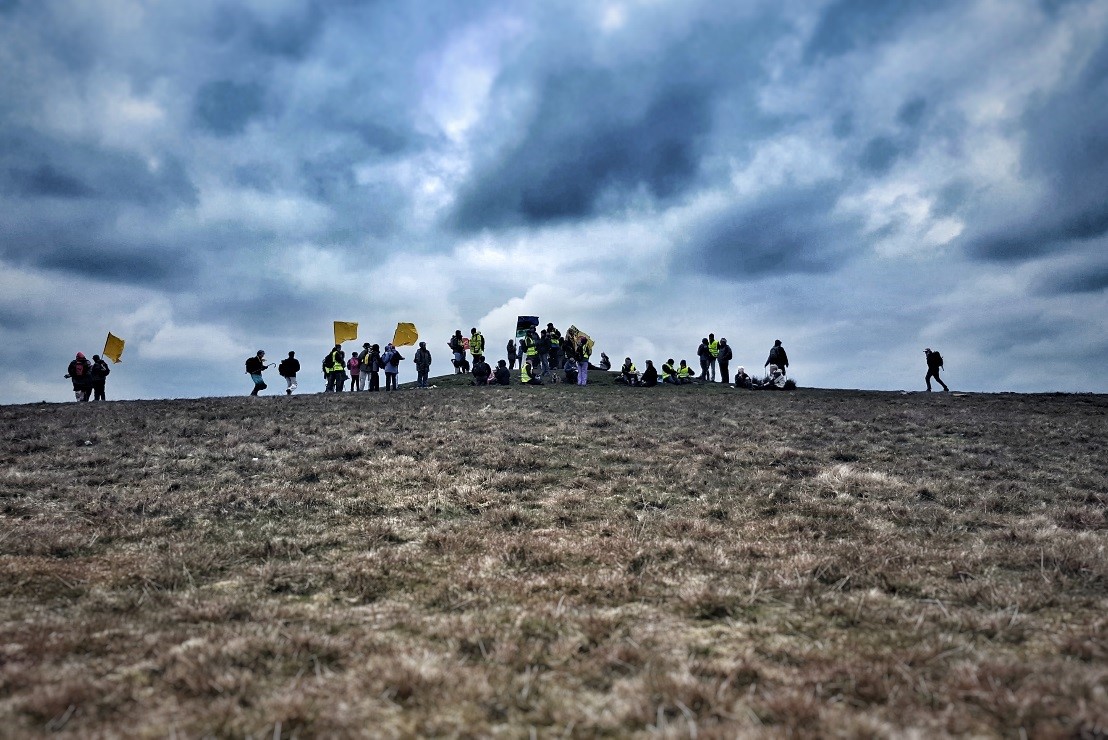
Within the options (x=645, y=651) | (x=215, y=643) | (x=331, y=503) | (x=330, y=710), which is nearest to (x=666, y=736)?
(x=645, y=651)

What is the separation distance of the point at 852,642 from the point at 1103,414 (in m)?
27.2

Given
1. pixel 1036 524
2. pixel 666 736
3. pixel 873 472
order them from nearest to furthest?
pixel 666 736 → pixel 1036 524 → pixel 873 472

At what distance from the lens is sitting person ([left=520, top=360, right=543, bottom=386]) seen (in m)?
37.6

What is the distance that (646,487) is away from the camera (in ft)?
43.5

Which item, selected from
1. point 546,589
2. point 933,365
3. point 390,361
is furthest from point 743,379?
point 546,589

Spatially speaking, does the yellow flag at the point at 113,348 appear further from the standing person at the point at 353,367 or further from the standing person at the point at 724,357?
the standing person at the point at 724,357

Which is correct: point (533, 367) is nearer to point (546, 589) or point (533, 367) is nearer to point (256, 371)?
point (256, 371)

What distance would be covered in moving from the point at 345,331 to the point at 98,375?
12237 mm

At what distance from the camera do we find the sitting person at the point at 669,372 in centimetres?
4056

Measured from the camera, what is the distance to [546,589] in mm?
7090

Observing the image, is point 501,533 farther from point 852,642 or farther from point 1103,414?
point 1103,414

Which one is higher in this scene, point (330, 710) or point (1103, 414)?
point (1103, 414)

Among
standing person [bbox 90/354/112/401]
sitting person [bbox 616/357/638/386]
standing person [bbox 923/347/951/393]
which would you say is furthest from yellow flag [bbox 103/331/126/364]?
standing person [bbox 923/347/951/393]

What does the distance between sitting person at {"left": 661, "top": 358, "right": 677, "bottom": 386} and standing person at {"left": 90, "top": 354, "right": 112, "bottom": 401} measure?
30692mm
